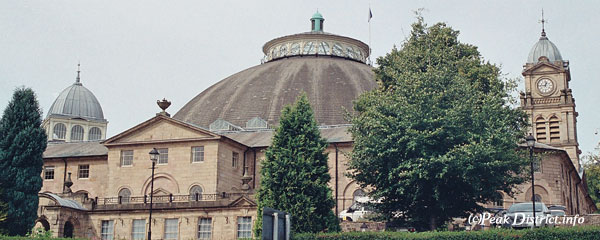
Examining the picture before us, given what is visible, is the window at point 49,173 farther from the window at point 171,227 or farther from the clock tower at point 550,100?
the clock tower at point 550,100

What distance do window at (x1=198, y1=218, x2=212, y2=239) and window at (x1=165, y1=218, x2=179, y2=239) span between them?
157 centimetres

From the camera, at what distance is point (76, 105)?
317 ft

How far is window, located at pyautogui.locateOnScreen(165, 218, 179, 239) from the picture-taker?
50250mm

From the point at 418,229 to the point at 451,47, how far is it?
11687 millimetres

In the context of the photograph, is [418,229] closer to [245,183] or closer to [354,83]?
[245,183]

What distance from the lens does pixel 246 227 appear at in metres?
48.8

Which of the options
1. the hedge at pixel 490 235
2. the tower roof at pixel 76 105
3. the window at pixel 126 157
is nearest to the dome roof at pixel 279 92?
the window at pixel 126 157

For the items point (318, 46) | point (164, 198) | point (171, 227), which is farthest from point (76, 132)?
point (171, 227)

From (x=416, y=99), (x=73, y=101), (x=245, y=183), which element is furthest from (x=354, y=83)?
(x=73, y=101)

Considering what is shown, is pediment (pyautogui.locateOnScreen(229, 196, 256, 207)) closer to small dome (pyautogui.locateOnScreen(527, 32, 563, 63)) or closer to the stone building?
the stone building

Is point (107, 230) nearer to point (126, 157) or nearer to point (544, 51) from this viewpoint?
point (126, 157)

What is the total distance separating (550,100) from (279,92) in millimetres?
36374

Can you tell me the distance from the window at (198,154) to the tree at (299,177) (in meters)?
17.0

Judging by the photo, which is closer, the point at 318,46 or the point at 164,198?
the point at 164,198
